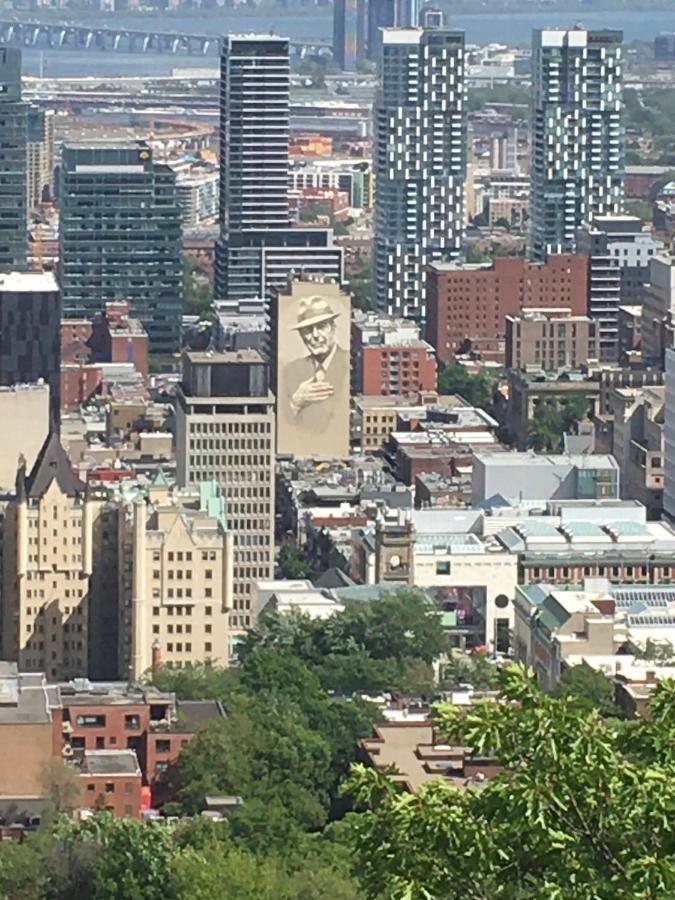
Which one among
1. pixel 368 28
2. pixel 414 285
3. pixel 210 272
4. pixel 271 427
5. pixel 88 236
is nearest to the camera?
pixel 271 427

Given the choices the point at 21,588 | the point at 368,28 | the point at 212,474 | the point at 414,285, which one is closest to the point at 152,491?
the point at 21,588

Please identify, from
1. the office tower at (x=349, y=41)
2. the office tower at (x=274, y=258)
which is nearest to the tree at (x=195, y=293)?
the office tower at (x=274, y=258)

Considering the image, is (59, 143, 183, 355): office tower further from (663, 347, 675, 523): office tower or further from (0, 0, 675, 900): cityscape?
(663, 347, 675, 523): office tower

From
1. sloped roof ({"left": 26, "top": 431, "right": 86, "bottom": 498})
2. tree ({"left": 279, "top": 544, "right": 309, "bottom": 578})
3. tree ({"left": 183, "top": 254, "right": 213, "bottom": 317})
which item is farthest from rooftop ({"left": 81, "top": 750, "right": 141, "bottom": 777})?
tree ({"left": 183, "top": 254, "right": 213, "bottom": 317})

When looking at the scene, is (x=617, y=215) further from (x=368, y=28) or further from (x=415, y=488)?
(x=368, y=28)

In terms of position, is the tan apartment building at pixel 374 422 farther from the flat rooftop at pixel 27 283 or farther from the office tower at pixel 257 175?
the office tower at pixel 257 175
